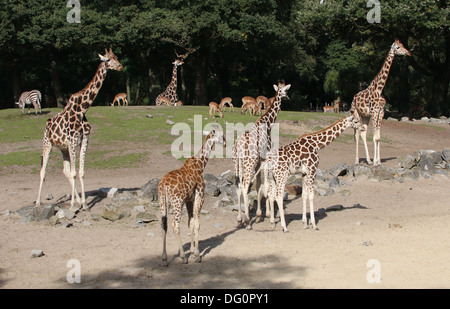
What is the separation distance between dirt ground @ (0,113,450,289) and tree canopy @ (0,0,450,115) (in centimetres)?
2205

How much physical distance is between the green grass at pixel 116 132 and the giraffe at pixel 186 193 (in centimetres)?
1054

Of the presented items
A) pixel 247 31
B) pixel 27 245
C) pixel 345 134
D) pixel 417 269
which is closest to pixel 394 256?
pixel 417 269

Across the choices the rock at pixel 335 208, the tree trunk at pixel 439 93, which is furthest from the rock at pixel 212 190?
the tree trunk at pixel 439 93

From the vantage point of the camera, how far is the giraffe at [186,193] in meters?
11.3

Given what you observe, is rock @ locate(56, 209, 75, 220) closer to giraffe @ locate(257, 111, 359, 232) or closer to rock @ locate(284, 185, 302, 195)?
giraffe @ locate(257, 111, 359, 232)

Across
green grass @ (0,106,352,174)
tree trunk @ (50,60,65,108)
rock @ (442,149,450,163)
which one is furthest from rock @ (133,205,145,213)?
tree trunk @ (50,60,65,108)

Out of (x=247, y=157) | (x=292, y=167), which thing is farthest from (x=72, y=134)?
(x=292, y=167)

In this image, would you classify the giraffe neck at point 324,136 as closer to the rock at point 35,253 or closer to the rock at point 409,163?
the rock at point 409,163

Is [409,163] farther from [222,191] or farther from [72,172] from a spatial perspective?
[72,172]

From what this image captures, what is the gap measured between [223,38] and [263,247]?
102 feet

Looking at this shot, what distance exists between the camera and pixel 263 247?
504 inches

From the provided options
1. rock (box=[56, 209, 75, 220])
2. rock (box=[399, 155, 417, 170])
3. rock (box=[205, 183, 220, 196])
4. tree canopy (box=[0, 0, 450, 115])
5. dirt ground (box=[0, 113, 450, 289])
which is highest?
tree canopy (box=[0, 0, 450, 115])

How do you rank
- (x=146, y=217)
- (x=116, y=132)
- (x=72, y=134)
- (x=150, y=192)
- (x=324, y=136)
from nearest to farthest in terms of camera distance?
1. (x=324, y=136)
2. (x=146, y=217)
3. (x=72, y=134)
4. (x=150, y=192)
5. (x=116, y=132)

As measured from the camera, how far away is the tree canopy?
39156mm
